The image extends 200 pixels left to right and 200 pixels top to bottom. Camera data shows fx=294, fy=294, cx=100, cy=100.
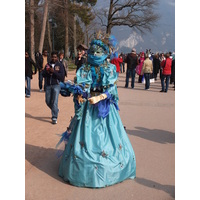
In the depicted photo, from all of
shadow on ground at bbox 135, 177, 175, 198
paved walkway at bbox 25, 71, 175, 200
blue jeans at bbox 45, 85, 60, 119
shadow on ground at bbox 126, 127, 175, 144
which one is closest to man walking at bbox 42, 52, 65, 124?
blue jeans at bbox 45, 85, 60, 119

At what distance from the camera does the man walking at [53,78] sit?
291 inches

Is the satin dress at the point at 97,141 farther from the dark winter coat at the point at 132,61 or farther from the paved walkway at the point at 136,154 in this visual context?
Answer: the dark winter coat at the point at 132,61

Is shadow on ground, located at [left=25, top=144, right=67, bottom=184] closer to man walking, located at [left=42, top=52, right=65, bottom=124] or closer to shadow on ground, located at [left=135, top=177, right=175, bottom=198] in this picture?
shadow on ground, located at [left=135, top=177, right=175, bottom=198]

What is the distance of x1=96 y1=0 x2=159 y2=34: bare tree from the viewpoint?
1331 inches

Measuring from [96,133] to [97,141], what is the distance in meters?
0.11

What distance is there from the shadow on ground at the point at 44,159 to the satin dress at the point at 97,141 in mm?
323

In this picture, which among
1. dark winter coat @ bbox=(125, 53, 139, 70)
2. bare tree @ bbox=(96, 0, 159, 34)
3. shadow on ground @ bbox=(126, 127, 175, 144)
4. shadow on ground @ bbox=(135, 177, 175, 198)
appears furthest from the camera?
bare tree @ bbox=(96, 0, 159, 34)

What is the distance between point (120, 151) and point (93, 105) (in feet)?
2.50

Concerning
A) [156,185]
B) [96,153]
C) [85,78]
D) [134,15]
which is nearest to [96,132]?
[96,153]

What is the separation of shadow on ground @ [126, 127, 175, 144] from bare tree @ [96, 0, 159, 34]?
28.0 m

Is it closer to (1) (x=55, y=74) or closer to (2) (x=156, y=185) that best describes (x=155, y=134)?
(2) (x=156, y=185)

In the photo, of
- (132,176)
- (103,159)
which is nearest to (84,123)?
(103,159)

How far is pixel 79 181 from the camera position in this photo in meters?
4.02

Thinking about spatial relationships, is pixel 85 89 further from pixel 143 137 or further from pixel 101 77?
pixel 143 137
